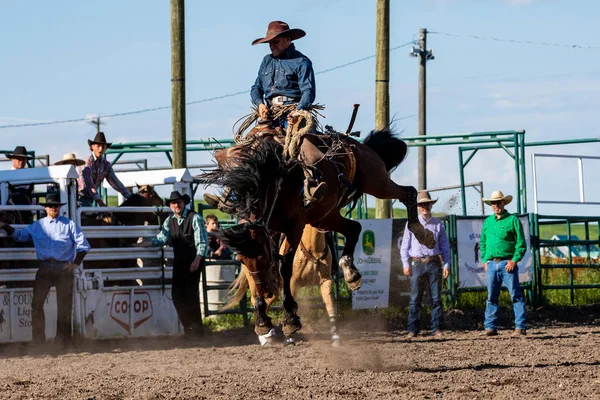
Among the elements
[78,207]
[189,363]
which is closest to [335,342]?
[189,363]

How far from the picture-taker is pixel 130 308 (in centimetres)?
1227

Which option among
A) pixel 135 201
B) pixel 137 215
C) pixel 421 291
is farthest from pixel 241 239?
pixel 421 291

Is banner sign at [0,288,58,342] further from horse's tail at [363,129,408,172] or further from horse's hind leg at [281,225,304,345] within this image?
horse's tail at [363,129,408,172]

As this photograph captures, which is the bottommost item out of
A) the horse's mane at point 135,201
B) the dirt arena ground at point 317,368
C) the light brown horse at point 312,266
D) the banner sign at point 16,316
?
the dirt arena ground at point 317,368

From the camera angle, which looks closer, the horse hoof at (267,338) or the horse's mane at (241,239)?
Answer: the horse's mane at (241,239)

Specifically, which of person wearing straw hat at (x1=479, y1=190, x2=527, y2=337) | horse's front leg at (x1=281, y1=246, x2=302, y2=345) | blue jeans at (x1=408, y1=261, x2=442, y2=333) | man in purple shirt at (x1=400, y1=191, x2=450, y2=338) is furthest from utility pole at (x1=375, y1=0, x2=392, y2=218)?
horse's front leg at (x1=281, y1=246, x2=302, y2=345)

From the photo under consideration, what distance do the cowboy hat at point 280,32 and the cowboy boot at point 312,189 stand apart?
133 cm

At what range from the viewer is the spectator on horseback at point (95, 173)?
1192 centimetres

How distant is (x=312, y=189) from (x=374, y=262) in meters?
6.39

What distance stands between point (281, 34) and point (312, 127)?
2.94 feet

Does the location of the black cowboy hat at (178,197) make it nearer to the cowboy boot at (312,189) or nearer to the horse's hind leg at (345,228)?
the horse's hind leg at (345,228)

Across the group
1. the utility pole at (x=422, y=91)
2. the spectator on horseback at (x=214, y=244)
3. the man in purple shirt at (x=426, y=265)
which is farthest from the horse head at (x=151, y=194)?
the utility pole at (x=422, y=91)

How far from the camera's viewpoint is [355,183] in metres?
9.08

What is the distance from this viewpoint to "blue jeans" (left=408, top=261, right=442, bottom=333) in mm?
12797
